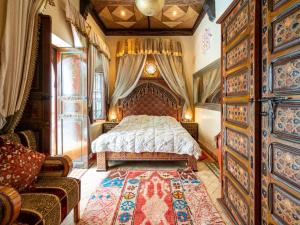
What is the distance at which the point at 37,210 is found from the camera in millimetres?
1275

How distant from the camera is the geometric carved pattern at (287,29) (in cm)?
100

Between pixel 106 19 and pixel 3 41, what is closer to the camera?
pixel 3 41

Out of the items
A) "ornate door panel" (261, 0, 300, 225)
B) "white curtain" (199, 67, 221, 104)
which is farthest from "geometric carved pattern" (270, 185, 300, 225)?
"white curtain" (199, 67, 221, 104)

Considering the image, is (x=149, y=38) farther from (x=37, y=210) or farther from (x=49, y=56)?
(x=37, y=210)

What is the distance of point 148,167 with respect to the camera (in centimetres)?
338

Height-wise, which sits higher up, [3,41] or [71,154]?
[3,41]

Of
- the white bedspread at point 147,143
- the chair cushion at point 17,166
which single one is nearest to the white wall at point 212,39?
the white bedspread at point 147,143

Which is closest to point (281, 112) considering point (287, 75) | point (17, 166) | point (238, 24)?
point (287, 75)

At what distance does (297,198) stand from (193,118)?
4384mm

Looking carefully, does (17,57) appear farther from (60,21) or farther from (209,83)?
(209,83)

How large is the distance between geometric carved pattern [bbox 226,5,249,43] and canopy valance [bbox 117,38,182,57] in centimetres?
329

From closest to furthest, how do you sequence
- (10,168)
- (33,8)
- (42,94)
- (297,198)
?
(297,198), (10,168), (33,8), (42,94)

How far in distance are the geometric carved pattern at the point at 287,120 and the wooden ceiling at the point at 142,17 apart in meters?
3.47

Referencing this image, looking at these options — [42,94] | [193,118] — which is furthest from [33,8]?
[193,118]
